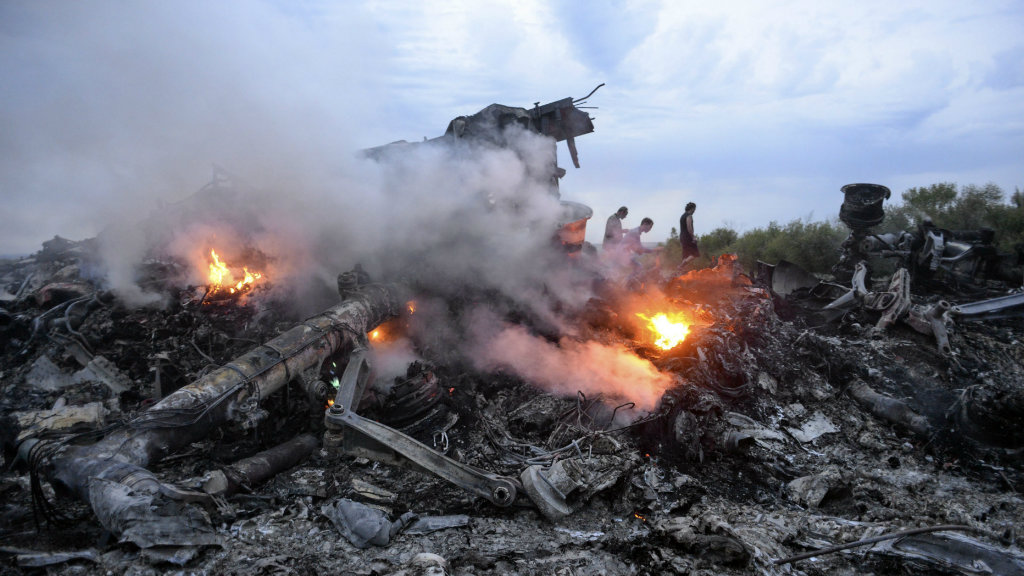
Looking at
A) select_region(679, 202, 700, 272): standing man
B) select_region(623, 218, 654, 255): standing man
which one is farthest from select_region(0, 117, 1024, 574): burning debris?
select_region(623, 218, 654, 255): standing man

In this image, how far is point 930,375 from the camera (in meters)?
6.88

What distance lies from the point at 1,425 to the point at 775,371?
31.4 feet

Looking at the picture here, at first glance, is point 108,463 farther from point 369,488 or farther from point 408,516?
point 408,516

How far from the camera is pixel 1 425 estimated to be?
5.00 meters

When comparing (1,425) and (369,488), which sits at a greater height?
(1,425)

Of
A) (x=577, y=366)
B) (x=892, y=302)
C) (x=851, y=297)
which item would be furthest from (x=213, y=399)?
(x=851, y=297)

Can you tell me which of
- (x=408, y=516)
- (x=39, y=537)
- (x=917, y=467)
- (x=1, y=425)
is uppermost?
(x=1, y=425)

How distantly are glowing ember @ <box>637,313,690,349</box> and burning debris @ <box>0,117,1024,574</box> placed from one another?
0.04 meters

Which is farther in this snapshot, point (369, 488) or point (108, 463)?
point (369, 488)

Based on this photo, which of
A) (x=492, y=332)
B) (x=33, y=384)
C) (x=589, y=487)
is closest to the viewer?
(x=589, y=487)

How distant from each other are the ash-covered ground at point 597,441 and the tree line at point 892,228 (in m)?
8.13

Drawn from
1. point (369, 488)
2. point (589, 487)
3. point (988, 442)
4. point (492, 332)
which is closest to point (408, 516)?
point (369, 488)

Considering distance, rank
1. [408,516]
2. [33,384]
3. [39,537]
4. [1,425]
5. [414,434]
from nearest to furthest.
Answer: [39,537]
[408,516]
[1,425]
[414,434]
[33,384]

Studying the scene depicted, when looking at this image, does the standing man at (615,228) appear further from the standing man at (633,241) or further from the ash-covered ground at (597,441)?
the ash-covered ground at (597,441)
